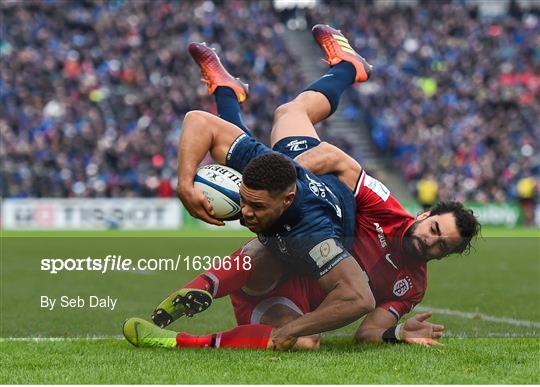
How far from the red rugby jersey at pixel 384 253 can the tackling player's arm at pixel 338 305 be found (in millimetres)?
634

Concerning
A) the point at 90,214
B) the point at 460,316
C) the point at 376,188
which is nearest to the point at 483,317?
the point at 460,316

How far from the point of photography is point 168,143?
24078 millimetres

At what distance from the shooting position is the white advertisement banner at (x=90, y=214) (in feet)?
72.2

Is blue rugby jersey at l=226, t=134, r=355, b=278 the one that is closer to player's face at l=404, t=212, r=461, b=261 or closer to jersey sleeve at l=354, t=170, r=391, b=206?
jersey sleeve at l=354, t=170, r=391, b=206

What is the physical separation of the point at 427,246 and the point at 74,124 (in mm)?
18897

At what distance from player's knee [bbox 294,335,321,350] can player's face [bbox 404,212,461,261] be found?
0.87 m

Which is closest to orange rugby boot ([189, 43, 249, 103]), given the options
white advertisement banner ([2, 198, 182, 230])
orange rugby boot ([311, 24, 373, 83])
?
orange rugby boot ([311, 24, 373, 83])

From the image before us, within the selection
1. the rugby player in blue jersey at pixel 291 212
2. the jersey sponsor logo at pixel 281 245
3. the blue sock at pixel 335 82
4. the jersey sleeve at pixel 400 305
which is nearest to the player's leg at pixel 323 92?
the blue sock at pixel 335 82

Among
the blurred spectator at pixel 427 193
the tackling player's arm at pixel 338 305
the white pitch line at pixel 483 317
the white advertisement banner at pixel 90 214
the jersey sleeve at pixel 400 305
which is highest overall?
the tackling player's arm at pixel 338 305

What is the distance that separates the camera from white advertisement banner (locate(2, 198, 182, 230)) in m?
22.0

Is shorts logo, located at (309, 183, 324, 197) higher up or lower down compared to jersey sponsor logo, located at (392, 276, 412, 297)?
higher up

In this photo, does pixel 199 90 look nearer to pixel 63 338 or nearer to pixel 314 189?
pixel 63 338

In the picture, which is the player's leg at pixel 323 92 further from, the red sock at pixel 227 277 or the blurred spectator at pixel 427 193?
the blurred spectator at pixel 427 193

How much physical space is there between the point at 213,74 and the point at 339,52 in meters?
1.11
